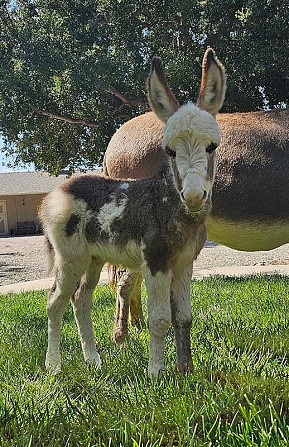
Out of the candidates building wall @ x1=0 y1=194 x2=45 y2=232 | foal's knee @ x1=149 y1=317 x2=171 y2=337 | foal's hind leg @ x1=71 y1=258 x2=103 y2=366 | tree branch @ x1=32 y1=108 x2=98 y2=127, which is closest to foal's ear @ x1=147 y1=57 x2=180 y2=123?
foal's knee @ x1=149 y1=317 x2=171 y2=337

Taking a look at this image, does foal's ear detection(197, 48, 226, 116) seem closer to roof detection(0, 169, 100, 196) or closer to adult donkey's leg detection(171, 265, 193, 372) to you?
adult donkey's leg detection(171, 265, 193, 372)

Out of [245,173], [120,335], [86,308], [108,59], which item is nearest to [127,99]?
[108,59]

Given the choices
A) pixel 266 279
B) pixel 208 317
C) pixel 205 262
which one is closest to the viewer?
pixel 208 317

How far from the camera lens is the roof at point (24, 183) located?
34438 millimetres

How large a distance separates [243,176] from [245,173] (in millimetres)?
34

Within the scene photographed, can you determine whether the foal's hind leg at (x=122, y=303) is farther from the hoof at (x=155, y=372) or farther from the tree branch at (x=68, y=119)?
the tree branch at (x=68, y=119)

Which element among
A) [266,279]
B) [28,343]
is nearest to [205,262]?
[266,279]

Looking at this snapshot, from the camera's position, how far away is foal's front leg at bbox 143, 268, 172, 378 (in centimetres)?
265

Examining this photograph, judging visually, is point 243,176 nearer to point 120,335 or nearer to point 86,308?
point 120,335

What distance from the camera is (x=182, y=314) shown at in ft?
9.38

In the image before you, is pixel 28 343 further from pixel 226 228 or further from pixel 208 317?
pixel 226 228

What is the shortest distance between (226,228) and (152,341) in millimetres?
1917

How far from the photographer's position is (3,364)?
3457mm

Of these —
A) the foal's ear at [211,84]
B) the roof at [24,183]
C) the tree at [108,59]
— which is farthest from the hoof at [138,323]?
the roof at [24,183]
